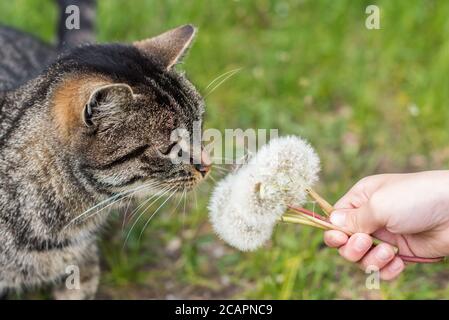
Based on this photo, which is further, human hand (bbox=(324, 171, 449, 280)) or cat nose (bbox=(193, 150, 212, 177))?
cat nose (bbox=(193, 150, 212, 177))

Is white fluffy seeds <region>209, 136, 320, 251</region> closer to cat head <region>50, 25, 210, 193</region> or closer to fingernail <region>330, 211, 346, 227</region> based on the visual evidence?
fingernail <region>330, 211, 346, 227</region>

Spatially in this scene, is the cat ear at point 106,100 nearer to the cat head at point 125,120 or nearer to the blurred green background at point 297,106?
the cat head at point 125,120

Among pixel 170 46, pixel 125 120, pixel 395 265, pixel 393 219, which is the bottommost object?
pixel 395 265

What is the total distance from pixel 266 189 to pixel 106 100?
1.94 feet

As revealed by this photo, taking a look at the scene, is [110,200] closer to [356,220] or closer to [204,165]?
[204,165]

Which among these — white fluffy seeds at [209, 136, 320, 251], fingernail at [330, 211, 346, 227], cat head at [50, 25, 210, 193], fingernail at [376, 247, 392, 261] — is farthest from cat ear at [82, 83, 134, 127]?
fingernail at [376, 247, 392, 261]

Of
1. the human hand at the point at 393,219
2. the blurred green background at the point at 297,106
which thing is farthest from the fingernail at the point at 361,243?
the blurred green background at the point at 297,106

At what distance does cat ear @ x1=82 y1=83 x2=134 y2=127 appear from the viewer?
6.73 ft

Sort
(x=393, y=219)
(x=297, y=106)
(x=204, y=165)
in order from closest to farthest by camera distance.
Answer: (x=393, y=219), (x=204, y=165), (x=297, y=106)

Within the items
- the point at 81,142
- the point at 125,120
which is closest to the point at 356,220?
the point at 125,120

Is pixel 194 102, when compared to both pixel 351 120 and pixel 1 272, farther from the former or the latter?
pixel 351 120

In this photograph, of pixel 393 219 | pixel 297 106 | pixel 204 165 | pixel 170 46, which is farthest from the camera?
pixel 297 106

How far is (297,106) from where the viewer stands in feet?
12.5

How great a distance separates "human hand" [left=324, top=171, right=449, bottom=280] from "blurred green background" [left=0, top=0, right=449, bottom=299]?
1.86 feet
